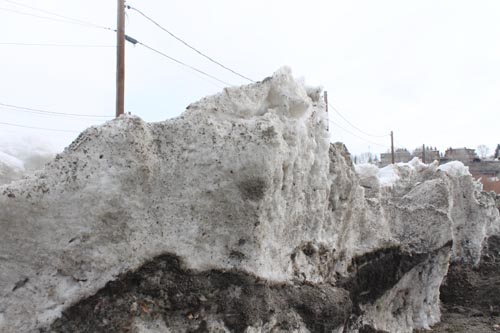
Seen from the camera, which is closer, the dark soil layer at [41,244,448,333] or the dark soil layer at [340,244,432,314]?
the dark soil layer at [41,244,448,333]

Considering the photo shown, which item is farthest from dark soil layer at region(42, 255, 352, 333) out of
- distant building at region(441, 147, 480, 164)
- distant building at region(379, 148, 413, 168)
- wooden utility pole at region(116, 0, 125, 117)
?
distant building at region(441, 147, 480, 164)

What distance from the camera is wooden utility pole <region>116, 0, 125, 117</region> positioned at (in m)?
10.3

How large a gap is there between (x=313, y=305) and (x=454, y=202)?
697cm

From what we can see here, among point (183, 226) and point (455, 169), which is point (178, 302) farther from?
point (455, 169)

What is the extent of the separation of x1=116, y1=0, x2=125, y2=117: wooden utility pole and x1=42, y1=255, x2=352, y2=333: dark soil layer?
24.6 feet

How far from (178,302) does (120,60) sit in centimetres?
843

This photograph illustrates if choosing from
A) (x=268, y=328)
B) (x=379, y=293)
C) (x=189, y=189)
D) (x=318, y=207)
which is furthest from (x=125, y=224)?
(x=379, y=293)

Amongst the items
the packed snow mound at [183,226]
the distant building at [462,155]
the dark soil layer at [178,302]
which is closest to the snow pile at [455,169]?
A: the packed snow mound at [183,226]

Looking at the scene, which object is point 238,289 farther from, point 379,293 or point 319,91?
point 379,293

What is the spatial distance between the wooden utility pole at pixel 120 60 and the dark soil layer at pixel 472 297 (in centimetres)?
747

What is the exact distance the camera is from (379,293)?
6270 millimetres

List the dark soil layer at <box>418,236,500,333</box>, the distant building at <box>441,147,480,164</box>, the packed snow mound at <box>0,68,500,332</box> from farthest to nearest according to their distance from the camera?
the distant building at <box>441,147,480,164</box>, the dark soil layer at <box>418,236,500,333</box>, the packed snow mound at <box>0,68,500,332</box>

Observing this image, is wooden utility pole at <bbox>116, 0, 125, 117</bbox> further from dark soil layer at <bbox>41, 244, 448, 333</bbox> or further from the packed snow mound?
dark soil layer at <bbox>41, 244, 448, 333</bbox>

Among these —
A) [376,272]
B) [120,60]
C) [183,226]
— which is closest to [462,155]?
[120,60]
